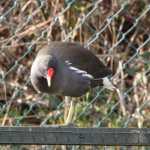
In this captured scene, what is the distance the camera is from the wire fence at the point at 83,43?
13.3ft

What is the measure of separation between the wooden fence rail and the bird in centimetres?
103

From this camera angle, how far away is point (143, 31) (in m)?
4.43

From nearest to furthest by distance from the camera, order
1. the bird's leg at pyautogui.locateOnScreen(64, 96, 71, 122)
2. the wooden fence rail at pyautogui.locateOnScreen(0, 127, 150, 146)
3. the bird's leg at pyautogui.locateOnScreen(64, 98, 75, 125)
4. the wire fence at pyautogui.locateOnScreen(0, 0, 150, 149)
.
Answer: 1. the wooden fence rail at pyautogui.locateOnScreen(0, 127, 150, 146)
2. the bird's leg at pyautogui.locateOnScreen(64, 98, 75, 125)
3. the bird's leg at pyautogui.locateOnScreen(64, 96, 71, 122)
4. the wire fence at pyautogui.locateOnScreen(0, 0, 150, 149)

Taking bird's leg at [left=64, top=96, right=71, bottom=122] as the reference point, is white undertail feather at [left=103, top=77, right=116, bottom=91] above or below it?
above

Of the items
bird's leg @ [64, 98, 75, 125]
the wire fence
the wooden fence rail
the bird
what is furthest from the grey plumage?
the wooden fence rail

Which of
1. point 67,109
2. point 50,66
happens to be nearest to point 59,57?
point 50,66

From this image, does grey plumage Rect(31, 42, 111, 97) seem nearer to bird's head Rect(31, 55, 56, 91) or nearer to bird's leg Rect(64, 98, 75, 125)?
bird's head Rect(31, 55, 56, 91)

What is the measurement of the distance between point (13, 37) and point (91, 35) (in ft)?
1.47

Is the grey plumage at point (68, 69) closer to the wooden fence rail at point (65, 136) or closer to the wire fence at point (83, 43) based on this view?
the wire fence at point (83, 43)

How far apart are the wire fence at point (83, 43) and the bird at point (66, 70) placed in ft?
1.61

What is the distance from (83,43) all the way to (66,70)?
2.42 ft

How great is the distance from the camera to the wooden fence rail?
225 cm

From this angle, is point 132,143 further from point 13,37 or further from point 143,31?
point 143,31

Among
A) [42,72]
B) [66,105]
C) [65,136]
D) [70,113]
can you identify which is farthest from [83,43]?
[65,136]
